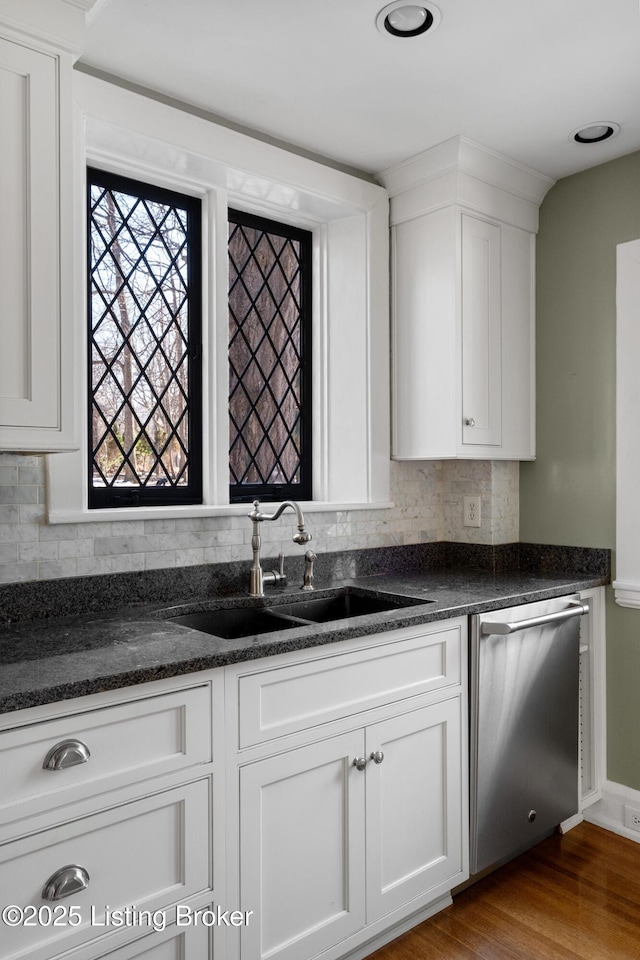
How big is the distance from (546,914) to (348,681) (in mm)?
998

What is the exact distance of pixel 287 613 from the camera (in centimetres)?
233

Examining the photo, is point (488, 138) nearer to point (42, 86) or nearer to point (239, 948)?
point (42, 86)

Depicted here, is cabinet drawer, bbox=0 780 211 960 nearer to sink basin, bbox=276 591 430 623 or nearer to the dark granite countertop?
the dark granite countertop

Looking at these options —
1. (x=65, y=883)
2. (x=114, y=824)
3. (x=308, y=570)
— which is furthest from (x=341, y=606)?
(x=65, y=883)

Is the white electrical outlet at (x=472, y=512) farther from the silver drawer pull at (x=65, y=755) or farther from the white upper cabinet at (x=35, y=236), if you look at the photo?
the silver drawer pull at (x=65, y=755)

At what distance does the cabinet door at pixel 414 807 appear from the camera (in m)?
1.90

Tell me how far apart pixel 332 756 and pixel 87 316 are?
1463 millimetres

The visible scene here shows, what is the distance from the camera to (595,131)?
2.41 metres

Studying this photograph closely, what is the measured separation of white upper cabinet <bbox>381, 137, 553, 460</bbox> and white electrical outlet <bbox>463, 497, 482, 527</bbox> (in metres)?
0.25

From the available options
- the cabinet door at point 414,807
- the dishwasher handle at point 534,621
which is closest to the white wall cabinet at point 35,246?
the cabinet door at point 414,807

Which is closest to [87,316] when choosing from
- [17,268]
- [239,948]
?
[17,268]

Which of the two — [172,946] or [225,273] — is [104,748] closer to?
[172,946]

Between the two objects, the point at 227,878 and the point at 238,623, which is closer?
the point at 227,878

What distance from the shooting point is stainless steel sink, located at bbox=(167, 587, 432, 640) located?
7.02ft
